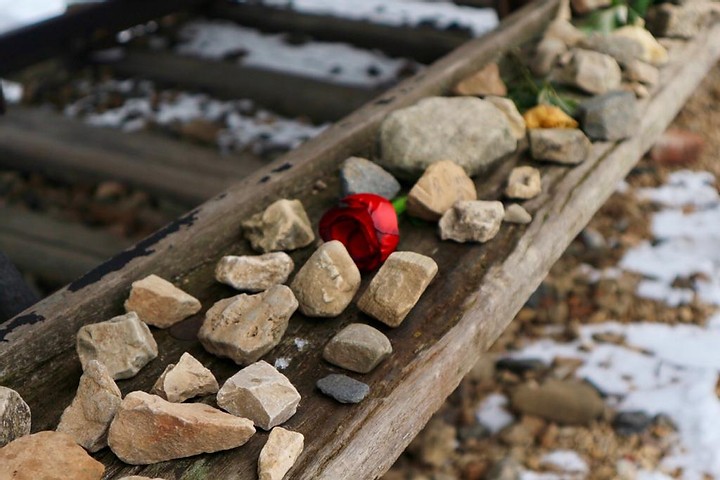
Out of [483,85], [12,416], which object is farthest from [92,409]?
[483,85]

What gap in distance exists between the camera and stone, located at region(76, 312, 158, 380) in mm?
1156

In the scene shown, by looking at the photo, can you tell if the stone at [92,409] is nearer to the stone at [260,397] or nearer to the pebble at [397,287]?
the stone at [260,397]

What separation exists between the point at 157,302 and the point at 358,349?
0.33 metres

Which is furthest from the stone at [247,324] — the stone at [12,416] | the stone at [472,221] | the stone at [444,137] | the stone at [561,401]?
the stone at [561,401]

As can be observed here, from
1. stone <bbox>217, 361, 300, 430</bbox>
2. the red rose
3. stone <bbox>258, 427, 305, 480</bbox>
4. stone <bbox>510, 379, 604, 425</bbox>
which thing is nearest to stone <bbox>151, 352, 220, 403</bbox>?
stone <bbox>217, 361, 300, 430</bbox>

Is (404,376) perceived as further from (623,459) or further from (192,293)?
(623,459)

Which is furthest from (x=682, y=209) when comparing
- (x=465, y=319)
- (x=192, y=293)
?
(x=192, y=293)

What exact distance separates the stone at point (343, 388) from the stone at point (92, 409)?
271 mm

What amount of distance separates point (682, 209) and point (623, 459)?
1222 mm

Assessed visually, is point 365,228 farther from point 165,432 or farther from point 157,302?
point 165,432

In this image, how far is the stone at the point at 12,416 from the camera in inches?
39.6

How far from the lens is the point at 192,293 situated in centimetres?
137

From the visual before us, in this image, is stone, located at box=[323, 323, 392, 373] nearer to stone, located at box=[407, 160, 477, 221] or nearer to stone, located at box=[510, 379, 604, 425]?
stone, located at box=[407, 160, 477, 221]

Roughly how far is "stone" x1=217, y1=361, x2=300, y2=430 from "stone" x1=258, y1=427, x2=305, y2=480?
0.03 metres
